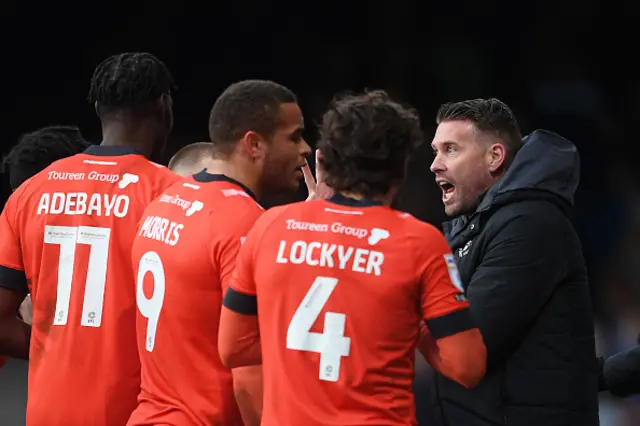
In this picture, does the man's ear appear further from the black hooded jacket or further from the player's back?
the player's back

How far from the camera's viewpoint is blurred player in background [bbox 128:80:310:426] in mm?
2891

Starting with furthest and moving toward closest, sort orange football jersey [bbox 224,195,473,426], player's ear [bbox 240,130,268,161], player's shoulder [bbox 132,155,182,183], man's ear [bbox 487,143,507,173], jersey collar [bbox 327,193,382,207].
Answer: man's ear [bbox 487,143,507,173] < player's shoulder [bbox 132,155,182,183] < player's ear [bbox 240,130,268,161] < jersey collar [bbox 327,193,382,207] < orange football jersey [bbox 224,195,473,426]

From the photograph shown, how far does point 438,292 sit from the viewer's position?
8.32 feet

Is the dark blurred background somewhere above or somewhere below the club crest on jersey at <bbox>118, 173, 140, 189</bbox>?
above

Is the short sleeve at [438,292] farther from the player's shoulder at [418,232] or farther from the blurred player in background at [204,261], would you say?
the blurred player in background at [204,261]

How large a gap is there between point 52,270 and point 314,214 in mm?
1079

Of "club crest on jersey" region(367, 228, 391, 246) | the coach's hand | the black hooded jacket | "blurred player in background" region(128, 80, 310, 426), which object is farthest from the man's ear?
"club crest on jersey" region(367, 228, 391, 246)

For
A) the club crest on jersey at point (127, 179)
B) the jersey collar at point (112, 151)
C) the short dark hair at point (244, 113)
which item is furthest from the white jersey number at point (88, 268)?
the short dark hair at point (244, 113)

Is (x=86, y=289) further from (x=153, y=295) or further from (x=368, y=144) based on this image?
(x=368, y=144)

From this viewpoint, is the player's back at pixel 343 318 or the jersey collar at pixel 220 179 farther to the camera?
the jersey collar at pixel 220 179

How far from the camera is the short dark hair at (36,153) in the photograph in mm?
3885

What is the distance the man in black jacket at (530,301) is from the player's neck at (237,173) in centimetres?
79

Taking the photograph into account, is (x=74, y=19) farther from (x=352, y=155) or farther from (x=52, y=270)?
(x=352, y=155)

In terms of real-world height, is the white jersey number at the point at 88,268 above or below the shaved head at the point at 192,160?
below
